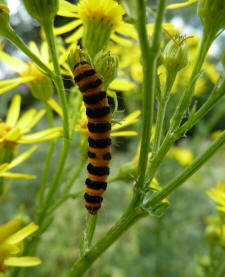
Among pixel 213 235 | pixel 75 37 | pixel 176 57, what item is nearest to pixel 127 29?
pixel 75 37

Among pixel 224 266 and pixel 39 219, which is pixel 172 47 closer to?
pixel 39 219

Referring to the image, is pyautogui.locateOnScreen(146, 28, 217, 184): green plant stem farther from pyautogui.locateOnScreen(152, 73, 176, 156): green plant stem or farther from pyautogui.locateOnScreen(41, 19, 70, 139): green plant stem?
pyautogui.locateOnScreen(41, 19, 70, 139): green plant stem

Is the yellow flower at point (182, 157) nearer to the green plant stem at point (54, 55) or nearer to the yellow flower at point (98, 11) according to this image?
the yellow flower at point (98, 11)

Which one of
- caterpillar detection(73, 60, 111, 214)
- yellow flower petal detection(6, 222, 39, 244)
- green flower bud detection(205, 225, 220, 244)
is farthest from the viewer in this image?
green flower bud detection(205, 225, 220, 244)

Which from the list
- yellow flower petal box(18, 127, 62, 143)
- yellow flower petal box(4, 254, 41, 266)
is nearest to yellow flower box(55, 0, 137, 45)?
yellow flower petal box(18, 127, 62, 143)

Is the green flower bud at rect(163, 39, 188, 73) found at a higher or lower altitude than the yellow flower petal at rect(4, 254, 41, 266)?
higher

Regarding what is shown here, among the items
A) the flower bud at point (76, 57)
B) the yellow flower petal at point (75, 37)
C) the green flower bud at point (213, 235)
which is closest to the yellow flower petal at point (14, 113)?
the yellow flower petal at point (75, 37)

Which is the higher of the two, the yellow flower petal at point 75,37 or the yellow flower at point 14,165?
the yellow flower petal at point 75,37
